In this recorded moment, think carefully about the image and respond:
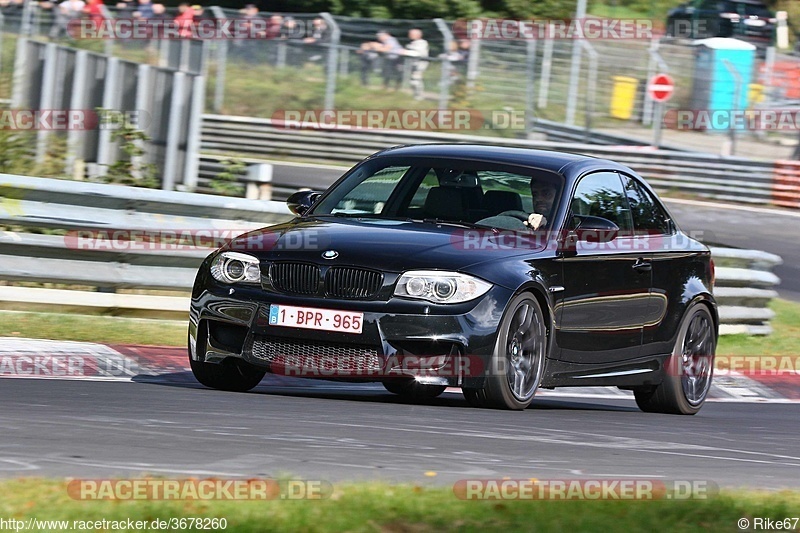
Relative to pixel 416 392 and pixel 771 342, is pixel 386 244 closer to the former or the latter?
pixel 416 392

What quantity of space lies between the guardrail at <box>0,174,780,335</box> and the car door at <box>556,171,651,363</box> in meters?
3.31

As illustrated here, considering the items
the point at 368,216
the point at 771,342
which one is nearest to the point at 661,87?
the point at 771,342

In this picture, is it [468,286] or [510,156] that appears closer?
[468,286]

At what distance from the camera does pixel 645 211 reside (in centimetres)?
962

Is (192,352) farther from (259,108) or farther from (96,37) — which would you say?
(259,108)

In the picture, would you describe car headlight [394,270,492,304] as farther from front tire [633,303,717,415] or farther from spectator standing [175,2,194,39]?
spectator standing [175,2,194,39]

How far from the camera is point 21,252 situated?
1056 cm

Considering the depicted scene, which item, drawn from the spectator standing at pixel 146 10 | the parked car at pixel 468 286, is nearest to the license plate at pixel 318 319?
the parked car at pixel 468 286

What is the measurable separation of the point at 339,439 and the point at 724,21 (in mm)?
31917

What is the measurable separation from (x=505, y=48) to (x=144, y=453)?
71.3 feet

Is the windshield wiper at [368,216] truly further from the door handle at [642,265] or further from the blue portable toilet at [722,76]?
the blue portable toilet at [722,76]

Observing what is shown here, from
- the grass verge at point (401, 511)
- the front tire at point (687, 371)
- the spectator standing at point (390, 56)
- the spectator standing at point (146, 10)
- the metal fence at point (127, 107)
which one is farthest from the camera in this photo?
the spectator standing at point (146, 10)

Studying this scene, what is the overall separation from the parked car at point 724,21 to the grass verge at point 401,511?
32.0 metres

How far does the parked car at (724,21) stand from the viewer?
3622cm
